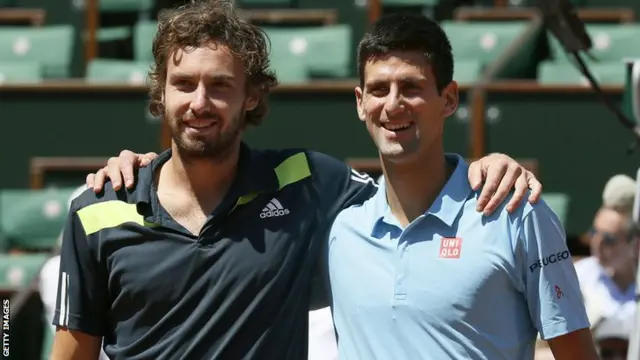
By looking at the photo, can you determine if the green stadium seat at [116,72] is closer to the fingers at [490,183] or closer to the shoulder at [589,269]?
the shoulder at [589,269]

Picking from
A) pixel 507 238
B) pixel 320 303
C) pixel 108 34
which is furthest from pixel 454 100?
pixel 108 34

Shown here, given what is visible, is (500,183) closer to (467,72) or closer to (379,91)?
(379,91)

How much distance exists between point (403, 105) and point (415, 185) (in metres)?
0.21

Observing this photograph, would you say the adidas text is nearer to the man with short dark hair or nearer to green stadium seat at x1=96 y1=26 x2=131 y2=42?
the man with short dark hair

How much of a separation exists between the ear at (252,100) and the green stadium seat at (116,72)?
431 cm

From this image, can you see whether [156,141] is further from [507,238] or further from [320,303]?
[507,238]

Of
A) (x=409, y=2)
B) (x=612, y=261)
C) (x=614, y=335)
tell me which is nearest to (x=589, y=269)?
(x=612, y=261)

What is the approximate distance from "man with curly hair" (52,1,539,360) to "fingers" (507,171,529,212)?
0.28ft

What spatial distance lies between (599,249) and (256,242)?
9.82ft

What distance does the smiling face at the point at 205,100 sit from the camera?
3504mm

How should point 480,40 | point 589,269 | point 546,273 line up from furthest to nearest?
point 480,40 → point 589,269 → point 546,273

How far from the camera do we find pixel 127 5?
29.0ft

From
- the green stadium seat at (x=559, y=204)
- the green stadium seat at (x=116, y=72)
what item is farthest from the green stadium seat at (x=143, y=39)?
the green stadium seat at (x=559, y=204)

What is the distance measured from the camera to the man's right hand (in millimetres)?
3637
